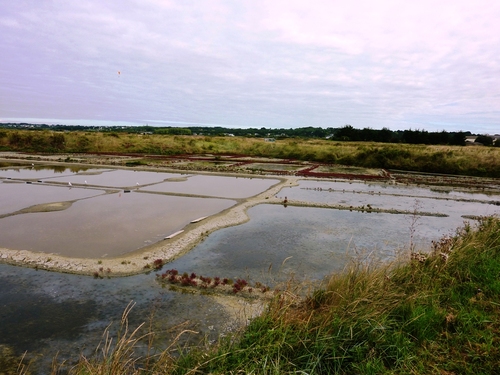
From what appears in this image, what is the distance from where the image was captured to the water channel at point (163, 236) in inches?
223

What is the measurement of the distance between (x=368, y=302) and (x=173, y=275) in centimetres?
449

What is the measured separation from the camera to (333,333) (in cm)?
379

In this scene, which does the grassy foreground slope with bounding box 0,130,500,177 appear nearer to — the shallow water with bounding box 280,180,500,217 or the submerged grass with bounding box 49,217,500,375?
the shallow water with bounding box 280,180,500,217

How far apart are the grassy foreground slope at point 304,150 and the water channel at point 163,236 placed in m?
12.7

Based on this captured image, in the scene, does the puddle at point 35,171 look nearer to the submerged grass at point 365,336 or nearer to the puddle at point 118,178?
the puddle at point 118,178

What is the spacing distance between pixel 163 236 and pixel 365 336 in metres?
7.93

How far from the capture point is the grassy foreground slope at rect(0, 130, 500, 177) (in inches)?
1278

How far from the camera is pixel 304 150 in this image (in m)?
44.1

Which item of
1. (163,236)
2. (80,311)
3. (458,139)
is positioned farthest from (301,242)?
(458,139)

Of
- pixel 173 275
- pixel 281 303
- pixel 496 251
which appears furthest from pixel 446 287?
pixel 173 275

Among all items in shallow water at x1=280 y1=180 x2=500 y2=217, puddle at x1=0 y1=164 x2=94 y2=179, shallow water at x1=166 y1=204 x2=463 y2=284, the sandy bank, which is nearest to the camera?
the sandy bank

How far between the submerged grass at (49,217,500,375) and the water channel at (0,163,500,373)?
0.87 m

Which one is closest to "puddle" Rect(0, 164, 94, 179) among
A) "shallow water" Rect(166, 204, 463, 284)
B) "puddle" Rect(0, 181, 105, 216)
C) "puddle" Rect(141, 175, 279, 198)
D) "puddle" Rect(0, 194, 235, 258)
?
"puddle" Rect(0, 181, 105, 216)

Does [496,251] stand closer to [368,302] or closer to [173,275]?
[368,302]
